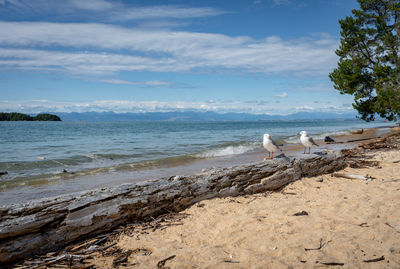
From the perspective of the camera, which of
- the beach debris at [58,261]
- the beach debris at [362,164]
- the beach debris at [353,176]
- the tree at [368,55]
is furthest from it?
the tree at [368,55]

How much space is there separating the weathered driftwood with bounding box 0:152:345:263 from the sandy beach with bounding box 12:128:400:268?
222mm

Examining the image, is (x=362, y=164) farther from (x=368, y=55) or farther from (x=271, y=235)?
(x=368, y=55)

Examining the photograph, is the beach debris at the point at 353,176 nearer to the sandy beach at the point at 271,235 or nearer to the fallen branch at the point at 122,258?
the sandy beach at the point at 271,235

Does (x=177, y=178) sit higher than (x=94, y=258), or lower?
higher

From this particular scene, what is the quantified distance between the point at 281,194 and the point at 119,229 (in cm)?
384

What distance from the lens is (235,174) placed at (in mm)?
6359

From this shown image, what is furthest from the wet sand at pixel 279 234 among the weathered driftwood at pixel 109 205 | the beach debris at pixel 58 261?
the weathered driftwood at pixel 109 205

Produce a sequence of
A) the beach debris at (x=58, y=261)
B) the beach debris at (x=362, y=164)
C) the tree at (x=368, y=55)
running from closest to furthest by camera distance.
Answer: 1. the beach debris at (x=58, y=261)
2. the beach debris at (x=362, y=164)
3. the tree at (x=368, y=55)

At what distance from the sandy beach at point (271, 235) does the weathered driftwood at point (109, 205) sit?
0.73ft

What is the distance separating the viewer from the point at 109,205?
4.52 meters

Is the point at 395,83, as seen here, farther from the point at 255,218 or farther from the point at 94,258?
the point at 94,258

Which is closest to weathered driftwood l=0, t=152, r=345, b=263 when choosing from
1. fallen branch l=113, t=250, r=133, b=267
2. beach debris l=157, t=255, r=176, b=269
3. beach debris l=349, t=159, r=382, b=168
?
fallen branch l=113, t=250, r=133, b=267

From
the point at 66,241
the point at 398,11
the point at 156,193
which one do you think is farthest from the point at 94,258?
the point at 398,11

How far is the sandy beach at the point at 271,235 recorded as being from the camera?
11.6 feet
